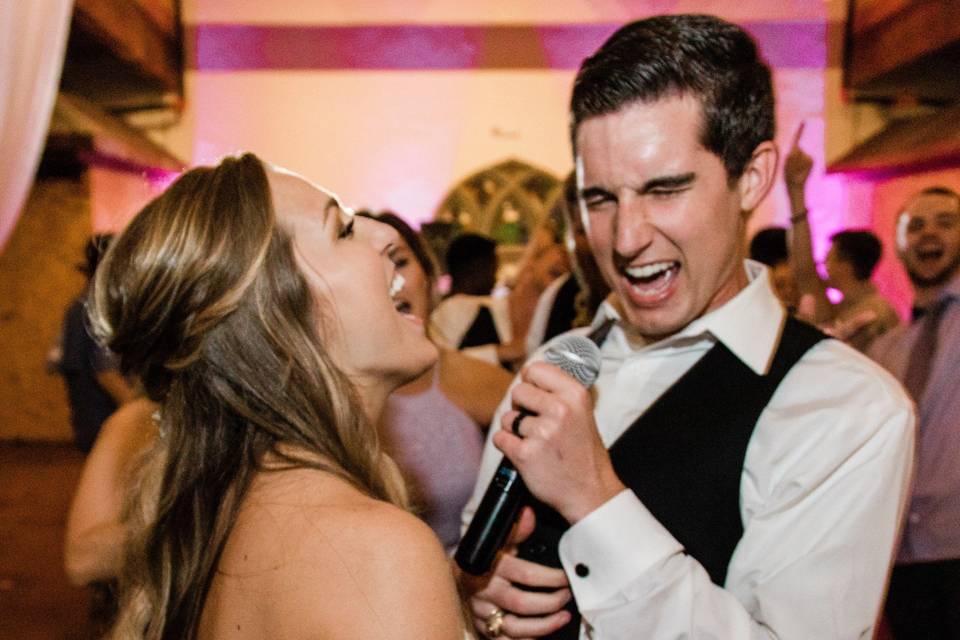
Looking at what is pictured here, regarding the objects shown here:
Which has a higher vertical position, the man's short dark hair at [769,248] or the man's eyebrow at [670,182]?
the man's short dark hair at [769,248]

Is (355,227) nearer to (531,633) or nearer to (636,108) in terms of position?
(636,108)

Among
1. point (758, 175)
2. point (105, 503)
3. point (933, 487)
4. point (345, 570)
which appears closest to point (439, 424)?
point (105, 503)

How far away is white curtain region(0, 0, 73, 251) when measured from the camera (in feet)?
7.90

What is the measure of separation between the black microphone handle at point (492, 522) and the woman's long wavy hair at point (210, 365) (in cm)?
16

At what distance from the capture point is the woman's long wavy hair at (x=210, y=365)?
3.49ft

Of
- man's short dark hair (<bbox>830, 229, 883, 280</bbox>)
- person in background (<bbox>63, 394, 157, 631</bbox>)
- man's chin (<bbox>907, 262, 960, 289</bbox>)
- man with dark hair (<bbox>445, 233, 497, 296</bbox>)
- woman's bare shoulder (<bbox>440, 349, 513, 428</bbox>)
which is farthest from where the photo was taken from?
man with dark hair (<bbox>445, 233, 497, 296</bbox>)

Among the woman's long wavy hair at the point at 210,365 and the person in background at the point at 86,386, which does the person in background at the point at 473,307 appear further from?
the woman's long wavy hair at the point at 210,365

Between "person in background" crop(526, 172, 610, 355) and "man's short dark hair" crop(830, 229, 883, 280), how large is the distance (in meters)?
1.71

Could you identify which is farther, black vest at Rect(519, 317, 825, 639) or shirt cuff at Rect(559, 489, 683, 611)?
black vest at Rect(519, 317, 825, 639)

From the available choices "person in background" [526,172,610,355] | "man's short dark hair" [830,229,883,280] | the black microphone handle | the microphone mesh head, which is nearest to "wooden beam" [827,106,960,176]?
"man's short dark hair" [830,229,883,280]

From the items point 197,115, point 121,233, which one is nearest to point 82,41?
point 197,115

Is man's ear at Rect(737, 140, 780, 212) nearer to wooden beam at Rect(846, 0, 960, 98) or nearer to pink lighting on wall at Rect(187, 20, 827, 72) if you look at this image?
wooden beam at Rect(846, 0, 960, 98)

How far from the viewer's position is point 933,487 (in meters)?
2.57

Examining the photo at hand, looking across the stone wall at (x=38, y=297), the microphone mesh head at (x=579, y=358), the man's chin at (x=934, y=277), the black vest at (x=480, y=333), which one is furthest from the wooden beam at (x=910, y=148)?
the stone wall at (x=38, y=297)
